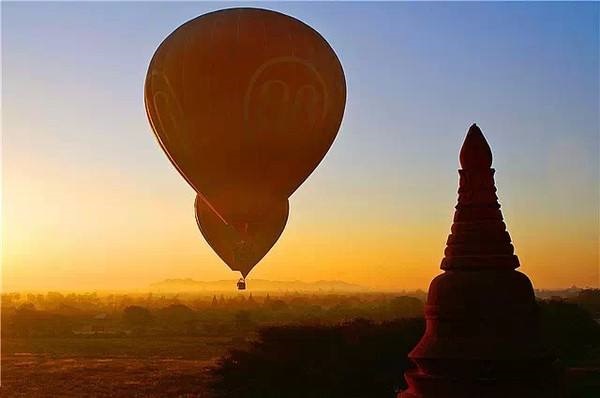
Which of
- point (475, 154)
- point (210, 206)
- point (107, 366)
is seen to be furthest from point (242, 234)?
point (107, 366)

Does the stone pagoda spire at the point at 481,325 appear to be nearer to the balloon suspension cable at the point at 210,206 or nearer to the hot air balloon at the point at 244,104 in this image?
the hot air balloon at the point at 244,104

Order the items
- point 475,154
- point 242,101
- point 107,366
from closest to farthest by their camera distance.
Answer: point 475,154
point 242,101
point 107,366

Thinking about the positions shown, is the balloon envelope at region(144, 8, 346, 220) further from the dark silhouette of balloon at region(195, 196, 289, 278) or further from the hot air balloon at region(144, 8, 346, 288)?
the dark silhouette of balloon at region(195, 196, 289, 278)

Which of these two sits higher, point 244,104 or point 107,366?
point 244,104

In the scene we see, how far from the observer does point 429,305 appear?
6.96 meters

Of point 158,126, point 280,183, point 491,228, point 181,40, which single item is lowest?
point 491,228

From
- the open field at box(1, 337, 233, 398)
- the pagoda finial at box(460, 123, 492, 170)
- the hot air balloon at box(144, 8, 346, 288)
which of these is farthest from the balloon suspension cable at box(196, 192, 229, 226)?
the open field at box(1, 337, 233, 398)

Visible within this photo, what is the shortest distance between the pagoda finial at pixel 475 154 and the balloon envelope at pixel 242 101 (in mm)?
5803

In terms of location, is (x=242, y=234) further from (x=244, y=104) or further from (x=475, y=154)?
(x=475, y=154)

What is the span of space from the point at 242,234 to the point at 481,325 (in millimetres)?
7719

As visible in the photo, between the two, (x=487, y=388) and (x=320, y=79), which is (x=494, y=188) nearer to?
(x=487, y=388)

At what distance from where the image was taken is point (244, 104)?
12688mm

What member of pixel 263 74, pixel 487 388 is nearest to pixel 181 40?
pixel 263 74

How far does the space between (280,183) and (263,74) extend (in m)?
1.77
